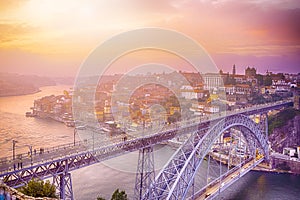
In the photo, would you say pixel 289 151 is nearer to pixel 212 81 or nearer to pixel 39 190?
pixel 212 81

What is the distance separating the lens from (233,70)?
18.8m

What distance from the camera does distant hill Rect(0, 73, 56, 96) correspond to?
523 inches

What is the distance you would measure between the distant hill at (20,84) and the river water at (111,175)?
2196 millimetres

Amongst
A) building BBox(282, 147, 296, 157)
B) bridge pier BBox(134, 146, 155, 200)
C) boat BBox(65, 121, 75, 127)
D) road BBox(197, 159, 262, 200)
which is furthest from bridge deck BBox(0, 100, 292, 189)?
boat BBox(65, 121, 75, 127)

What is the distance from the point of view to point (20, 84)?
1552 cm

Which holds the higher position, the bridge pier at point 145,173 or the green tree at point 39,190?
the green tree at point 39,190

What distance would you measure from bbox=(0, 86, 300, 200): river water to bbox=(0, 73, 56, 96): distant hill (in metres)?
2.20

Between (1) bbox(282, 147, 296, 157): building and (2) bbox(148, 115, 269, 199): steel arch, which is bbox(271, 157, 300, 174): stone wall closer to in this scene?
(1) bbox(282, 147, 296, 157): building

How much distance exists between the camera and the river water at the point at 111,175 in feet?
21.5

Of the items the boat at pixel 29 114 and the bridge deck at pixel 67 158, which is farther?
the boat at pixel 29 114

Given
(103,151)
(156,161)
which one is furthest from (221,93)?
(103,151)

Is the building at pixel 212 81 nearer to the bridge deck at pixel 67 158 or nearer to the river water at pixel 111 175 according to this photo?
the river water at pixel 111 175

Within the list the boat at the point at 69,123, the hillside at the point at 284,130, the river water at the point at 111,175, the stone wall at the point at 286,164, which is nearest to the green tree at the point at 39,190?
the river water at the point at 111,175

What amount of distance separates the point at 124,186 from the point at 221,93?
9.53 meters
